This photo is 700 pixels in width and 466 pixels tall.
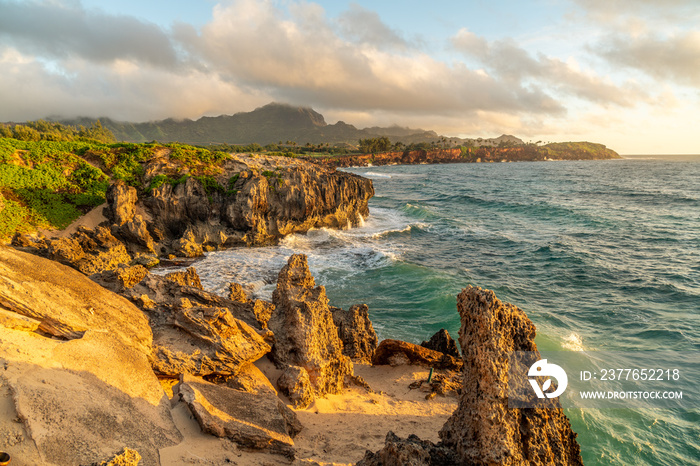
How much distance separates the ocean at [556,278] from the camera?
446 inches

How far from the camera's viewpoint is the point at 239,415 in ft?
24.7

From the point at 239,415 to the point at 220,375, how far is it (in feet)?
5.72

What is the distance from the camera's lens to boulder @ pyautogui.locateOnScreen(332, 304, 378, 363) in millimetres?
14089

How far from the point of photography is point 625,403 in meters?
12.2

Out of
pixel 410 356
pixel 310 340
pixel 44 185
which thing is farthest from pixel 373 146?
pixel 310 340

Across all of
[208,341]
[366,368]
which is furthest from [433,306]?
[208,341]

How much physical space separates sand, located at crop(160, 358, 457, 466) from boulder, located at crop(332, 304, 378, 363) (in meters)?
0.63

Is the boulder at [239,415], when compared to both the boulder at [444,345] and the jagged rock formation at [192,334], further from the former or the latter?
the boulder at [444,345]

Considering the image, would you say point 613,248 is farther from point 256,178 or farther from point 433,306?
point 256,178

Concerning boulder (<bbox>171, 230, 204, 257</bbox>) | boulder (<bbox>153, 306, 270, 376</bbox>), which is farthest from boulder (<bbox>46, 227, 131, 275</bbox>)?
boulder (<bbox>153, 306, 270, 376</bbox>)

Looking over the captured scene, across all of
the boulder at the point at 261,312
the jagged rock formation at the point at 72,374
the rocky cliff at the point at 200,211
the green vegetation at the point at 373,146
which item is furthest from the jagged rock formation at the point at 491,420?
the green vegetation at the point at 373,146

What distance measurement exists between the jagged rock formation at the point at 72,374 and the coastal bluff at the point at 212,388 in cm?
2

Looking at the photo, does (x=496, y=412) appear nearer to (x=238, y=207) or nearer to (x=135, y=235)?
(x=135, y=235)

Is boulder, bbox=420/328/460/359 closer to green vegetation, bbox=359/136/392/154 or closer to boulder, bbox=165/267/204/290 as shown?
boulder, bbox=165/267/204/290
